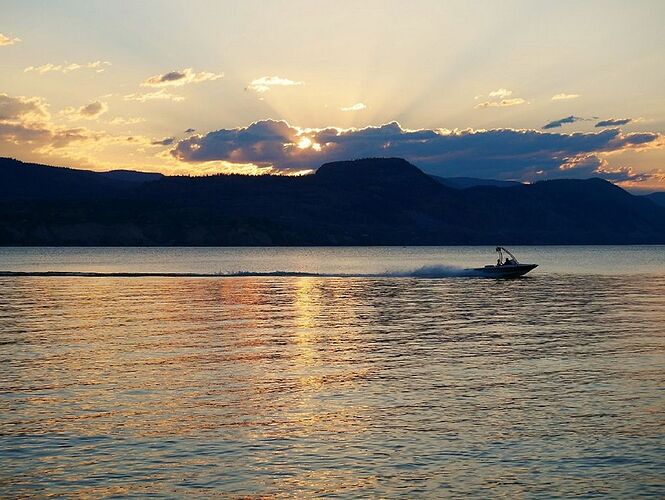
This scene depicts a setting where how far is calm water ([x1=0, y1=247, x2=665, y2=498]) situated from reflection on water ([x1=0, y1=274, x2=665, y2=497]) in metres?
0.09

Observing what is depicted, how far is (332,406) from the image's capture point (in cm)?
2877

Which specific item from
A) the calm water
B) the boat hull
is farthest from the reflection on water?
the boat hull

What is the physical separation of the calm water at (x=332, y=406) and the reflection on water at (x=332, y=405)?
0.31 feet

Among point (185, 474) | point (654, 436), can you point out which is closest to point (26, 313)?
point (185, 474)

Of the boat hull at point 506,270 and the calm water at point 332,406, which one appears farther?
the boat hull at point 506,270

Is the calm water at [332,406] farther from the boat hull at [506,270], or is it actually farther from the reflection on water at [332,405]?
the boat hull at [506,270]

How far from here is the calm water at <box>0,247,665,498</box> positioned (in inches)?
803

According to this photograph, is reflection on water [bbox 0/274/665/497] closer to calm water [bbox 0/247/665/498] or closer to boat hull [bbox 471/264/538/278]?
calm water [bbox 0/247/665/498]

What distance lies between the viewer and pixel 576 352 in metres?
42.9

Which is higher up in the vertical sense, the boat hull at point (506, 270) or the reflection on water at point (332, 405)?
the boat hull at point (506, 270)

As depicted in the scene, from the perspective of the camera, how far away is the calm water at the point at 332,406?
803 inches

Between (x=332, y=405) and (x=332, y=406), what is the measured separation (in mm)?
188

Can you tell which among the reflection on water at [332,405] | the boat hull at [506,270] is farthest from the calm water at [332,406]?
the boat hull at [506,270]

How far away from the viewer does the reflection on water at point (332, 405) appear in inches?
807
